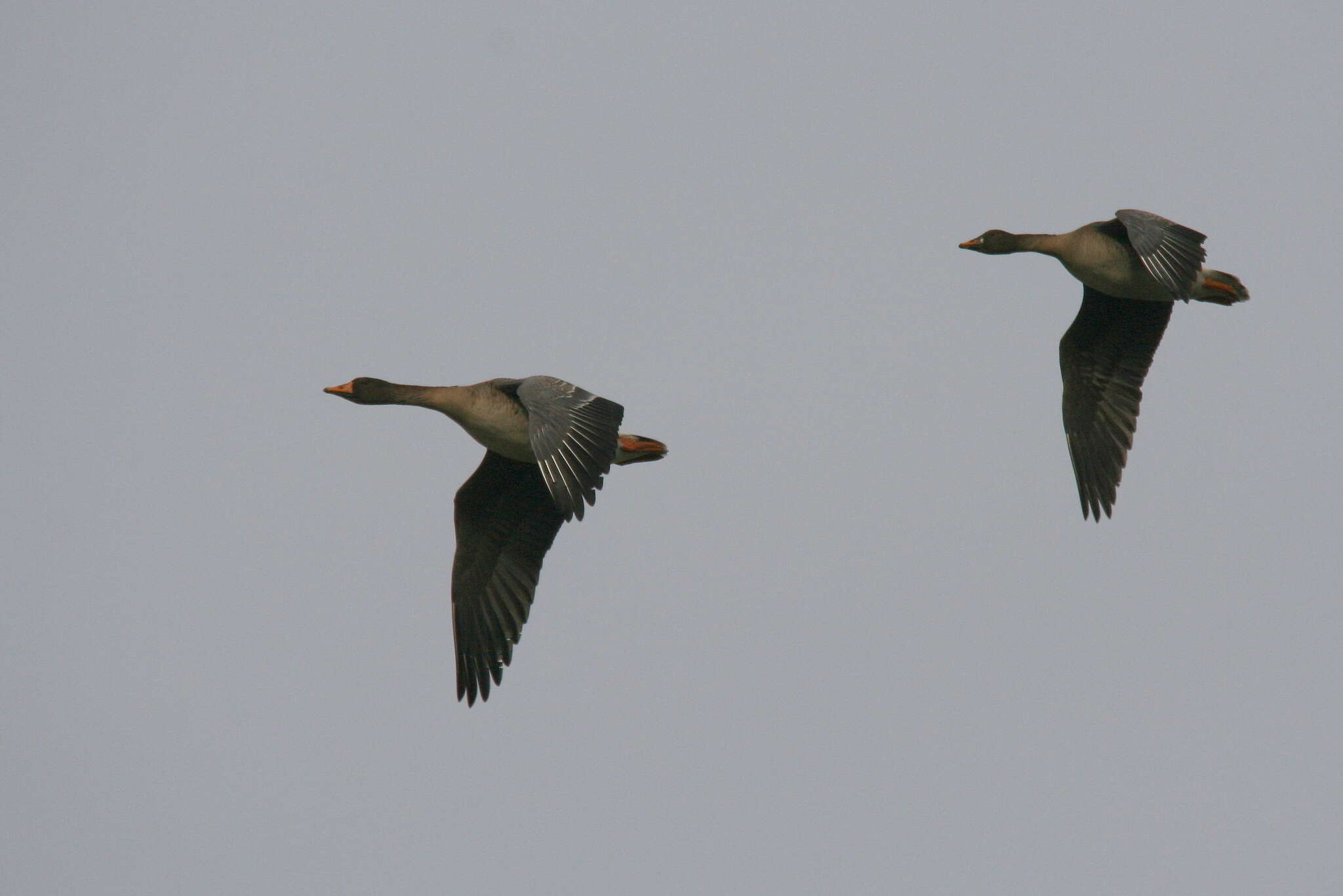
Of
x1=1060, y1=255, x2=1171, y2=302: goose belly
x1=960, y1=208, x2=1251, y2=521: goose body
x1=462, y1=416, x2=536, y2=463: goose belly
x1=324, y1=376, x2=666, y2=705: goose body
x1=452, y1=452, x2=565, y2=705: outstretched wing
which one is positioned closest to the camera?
x1=462, y1=416, x2=536, y2=463: goose belly

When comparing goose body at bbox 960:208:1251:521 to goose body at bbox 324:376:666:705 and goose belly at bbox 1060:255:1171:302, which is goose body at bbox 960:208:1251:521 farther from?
goose body at bbox 324:376:666:705

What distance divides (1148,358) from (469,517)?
830 centimetres

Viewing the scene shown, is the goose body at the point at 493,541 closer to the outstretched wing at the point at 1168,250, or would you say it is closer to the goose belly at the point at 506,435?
the goose belly at the point at 506,435

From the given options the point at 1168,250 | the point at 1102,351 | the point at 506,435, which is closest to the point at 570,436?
the point at 506,435

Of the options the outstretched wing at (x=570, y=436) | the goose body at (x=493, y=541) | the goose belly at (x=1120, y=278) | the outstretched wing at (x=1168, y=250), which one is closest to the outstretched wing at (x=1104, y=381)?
the goose belly at (x=1120, y=278)

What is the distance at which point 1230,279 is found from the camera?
65.1ft

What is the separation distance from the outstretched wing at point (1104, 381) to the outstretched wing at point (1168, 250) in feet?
7.83

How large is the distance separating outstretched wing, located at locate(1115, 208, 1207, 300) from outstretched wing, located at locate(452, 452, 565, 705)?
6739 millimetres

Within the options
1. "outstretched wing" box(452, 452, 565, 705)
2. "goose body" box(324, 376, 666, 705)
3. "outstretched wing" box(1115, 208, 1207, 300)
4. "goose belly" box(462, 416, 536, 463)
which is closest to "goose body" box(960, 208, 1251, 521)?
"outstretched wing" box(1115, 208, 1207, 300)

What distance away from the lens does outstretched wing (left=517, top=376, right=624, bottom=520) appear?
1520 cm

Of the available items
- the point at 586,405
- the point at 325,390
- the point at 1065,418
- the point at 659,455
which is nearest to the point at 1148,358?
the point at 1065,418

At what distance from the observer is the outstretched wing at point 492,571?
1870cm

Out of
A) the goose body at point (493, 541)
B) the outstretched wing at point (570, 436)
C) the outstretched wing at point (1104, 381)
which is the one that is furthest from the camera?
the outstretched wing at point (1104, 381)

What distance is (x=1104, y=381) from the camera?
20.7 metres
